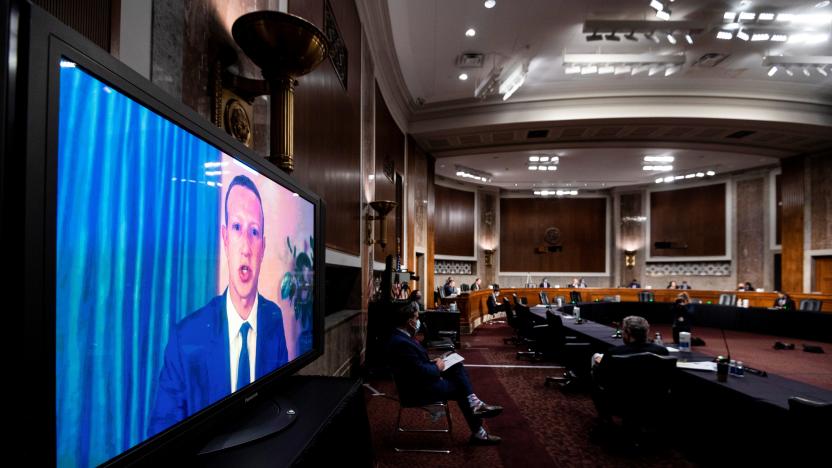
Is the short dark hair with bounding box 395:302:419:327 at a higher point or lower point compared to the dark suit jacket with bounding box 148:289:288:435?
lower

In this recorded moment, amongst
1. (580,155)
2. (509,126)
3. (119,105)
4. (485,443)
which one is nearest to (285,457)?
(119,105)

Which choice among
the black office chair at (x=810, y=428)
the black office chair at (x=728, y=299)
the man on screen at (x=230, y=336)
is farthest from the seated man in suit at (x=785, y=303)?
the man on screen at (x=230, y=336)

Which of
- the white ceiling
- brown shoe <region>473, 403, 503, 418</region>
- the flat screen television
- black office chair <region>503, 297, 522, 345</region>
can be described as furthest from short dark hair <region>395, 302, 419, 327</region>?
black office chair <region>503, 297, 522, 345</region>

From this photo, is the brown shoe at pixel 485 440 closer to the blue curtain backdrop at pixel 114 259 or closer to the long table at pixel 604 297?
the blue curtain backdrop at pixel 114 259

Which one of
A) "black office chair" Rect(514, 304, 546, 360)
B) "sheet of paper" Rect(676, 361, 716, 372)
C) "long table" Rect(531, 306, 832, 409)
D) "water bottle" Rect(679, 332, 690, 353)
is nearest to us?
"long table" Rect(531, 306, 832, 409)

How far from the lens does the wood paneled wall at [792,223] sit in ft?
39.0

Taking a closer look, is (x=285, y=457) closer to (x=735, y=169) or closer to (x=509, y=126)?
(x=509, y=126)

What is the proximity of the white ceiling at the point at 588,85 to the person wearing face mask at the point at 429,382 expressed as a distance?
4.93 metres

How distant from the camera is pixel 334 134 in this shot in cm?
485

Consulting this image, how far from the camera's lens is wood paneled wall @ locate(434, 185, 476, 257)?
55.0 feet

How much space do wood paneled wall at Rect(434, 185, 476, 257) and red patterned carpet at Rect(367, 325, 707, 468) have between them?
10.8 metres

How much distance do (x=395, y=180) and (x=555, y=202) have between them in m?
11.7

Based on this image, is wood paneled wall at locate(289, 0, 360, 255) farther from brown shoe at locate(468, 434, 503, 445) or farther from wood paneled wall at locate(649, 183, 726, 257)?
wood paneled wall at locate(649, 183, 726, 257)

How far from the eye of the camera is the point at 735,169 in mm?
15023
